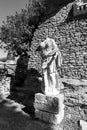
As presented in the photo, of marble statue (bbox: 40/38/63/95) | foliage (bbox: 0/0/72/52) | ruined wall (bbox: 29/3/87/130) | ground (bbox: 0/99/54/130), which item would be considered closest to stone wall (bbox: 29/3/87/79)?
ruined wall (bbox: 29/3/87/130)

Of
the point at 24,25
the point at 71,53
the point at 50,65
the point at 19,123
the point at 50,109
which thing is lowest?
the point at 19,123

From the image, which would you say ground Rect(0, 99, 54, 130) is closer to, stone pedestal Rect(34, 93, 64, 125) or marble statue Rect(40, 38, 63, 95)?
stone pedestal Rect(34, 93, 64, 125)

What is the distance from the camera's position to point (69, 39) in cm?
535

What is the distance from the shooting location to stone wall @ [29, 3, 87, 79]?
197 inches

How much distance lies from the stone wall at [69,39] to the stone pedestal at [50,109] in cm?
235

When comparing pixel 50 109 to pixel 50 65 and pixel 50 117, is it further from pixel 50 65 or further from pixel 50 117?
pixel 50 65

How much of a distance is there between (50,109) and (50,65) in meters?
0.99

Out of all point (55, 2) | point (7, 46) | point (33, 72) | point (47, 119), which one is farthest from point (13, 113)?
point (55, 2)

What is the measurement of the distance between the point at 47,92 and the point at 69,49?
2739mm

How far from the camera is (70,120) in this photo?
3863 millimetres

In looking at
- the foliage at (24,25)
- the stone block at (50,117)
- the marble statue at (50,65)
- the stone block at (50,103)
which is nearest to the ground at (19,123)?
the stone block at (50,117)

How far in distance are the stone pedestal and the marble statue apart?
169 mm

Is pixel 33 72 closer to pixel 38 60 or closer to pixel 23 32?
pixel 38 60

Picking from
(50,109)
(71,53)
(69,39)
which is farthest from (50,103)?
(69,39)
